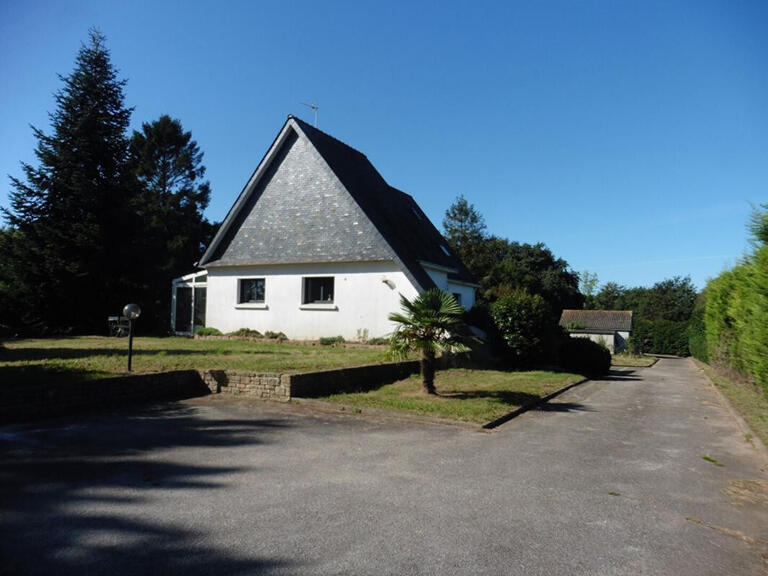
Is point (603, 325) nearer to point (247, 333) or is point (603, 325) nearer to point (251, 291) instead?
point (251, 291)

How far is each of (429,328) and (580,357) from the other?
10.6 meters

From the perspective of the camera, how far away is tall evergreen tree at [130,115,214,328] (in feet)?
132

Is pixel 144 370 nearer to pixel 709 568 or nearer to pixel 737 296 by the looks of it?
pixel 709 568

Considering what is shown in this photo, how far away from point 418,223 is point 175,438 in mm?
18275

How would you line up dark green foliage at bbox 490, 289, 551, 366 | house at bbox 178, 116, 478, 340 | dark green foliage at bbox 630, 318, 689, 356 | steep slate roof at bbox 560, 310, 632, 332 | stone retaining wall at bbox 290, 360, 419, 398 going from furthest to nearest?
steep slate roof at bbox 560, 310, 632, 332 < dark green foliage at bbox 630, 318, 689, 356 < house at bbox 178, 116, 478, 340 < dark green foliage at bbox 490, 289, 551, 366 < stone retaining wall at bbox 290, 360, 419, 398

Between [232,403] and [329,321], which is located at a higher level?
[329,321]

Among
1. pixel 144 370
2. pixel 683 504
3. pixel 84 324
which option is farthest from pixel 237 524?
pixel 84 324

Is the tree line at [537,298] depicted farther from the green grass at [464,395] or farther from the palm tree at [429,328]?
the palm tree at [429,328]

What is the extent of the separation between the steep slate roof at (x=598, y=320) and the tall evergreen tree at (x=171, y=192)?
37538mm

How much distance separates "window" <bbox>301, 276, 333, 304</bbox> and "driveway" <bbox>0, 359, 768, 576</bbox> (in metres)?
11.2

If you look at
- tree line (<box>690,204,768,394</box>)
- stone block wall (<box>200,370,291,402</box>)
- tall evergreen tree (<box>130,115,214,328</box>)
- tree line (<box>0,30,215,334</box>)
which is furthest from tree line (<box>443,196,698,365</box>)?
tall evergreen tree (<box>130,115,214,328</box>)

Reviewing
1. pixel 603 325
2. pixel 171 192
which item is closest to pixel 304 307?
pixel 171 192

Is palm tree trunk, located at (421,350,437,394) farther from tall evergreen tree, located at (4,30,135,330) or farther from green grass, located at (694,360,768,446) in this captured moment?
tall evergreen tree, located at (4,30,135,330)

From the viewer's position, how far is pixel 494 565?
354 centimetres
